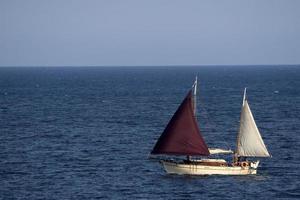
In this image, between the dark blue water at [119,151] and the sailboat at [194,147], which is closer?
the dark blue water at [119,151]

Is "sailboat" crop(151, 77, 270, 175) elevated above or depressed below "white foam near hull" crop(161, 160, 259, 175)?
above

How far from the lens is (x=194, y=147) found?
70062 mm

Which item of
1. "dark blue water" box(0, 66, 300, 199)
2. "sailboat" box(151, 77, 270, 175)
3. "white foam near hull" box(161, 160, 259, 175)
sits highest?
"sailboat" box(151, 77, 270, 175)

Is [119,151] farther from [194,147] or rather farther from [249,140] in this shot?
[249,140]

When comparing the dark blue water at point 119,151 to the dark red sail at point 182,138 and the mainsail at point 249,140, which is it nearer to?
the mainsail at point 249,140

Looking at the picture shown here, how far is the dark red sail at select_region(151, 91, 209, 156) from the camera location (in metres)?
69.9

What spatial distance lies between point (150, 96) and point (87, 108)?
38377mm

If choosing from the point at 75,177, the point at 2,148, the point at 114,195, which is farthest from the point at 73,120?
the point at 114,195

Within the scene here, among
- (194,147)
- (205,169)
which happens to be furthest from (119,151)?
(205,169)

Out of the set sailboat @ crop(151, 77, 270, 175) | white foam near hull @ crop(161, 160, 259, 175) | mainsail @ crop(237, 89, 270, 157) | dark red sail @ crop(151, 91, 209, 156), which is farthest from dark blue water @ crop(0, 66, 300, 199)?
dark red sail @ crop(151, 91, 209, 156)

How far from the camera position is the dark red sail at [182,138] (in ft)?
229

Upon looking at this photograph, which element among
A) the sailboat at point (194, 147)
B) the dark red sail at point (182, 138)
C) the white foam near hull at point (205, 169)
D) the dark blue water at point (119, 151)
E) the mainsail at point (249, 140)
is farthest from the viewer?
the mainsail at point (249, 140)

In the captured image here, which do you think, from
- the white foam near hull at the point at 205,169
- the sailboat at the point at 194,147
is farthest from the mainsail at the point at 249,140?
the white foam near hull at the point at 205,169

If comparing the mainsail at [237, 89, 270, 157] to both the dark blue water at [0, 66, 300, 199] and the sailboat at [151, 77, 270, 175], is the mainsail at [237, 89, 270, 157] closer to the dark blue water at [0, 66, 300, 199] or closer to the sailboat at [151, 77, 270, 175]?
the sailboat at [151, 77, 270, 175]
